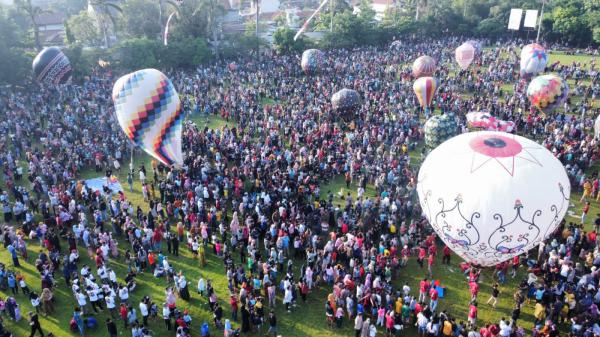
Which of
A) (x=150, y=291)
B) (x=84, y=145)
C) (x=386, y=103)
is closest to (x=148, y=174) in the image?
(x=84, y=145)

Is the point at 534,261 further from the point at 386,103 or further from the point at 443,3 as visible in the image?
the point at 443,3

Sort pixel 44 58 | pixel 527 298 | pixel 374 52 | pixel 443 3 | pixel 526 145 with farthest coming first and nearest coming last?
pixel 443 3
pixel 374 52
pixel 44 58
pixel 527 298
pixel 526 145

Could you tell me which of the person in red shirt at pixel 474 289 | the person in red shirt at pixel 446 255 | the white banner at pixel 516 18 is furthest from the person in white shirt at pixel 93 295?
the white banner at pixel 516 18

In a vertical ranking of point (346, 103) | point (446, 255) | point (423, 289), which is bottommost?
point (446, 255)

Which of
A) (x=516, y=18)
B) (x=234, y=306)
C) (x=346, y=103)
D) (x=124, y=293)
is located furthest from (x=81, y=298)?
(x=516, y=18)

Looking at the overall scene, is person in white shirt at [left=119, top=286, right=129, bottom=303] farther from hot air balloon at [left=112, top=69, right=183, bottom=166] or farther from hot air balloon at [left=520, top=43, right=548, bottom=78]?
hot air balloon at [left=520, top=43, right=548, bottom=78]

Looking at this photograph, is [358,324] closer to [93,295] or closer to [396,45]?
[93,295]
